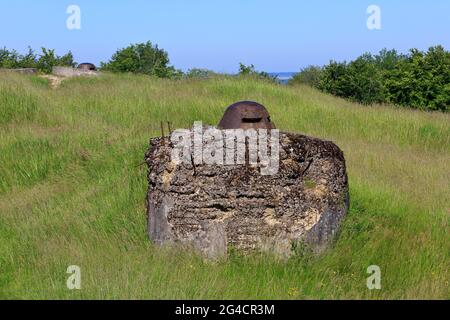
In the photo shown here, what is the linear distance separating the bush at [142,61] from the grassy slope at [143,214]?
37.1 metres

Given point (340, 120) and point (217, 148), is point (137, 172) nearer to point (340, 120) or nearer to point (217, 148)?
point (217, 148)

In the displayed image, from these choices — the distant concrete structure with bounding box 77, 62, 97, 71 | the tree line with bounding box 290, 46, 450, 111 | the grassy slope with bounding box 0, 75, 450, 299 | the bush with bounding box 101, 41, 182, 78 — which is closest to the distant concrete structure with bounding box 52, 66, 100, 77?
the distant concrete structure with bounding box 77, 62, 97, 71

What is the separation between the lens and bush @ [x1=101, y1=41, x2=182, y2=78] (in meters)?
51.9

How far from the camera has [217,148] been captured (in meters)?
6.42

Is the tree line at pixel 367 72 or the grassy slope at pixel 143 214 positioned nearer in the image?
the grassy slope at pixel 143 214

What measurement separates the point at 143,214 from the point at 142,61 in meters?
50.5

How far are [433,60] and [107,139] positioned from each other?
117 ft

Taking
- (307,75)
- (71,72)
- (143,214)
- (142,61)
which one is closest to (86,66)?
(71,72)

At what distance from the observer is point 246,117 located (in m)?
8.00

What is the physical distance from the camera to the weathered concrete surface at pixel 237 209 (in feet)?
20.3

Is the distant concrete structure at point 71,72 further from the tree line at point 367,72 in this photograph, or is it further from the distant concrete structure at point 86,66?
the tree line at point 367,72

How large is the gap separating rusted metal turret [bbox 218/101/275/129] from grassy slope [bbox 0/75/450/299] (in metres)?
1.37

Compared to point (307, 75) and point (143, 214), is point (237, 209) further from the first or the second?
point (307, 75)

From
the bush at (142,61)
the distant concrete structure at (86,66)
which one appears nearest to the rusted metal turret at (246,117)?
the distant concrete structure at (86,66)
